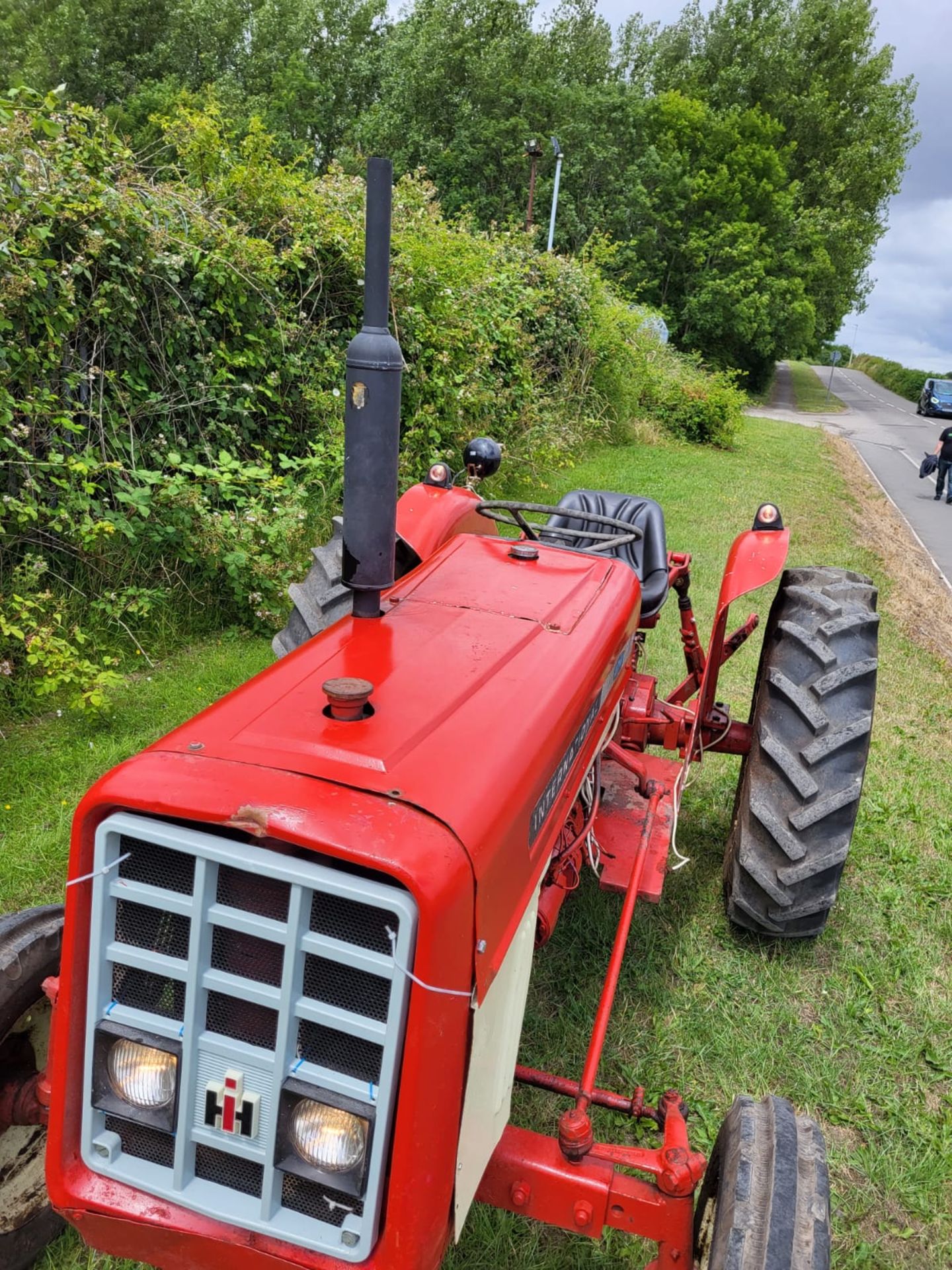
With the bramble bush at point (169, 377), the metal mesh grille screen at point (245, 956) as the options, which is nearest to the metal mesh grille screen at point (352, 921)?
the metal mesh grille screen at point (245, 956)

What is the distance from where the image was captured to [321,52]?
35906 millimetres

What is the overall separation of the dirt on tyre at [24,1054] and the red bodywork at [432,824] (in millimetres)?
465

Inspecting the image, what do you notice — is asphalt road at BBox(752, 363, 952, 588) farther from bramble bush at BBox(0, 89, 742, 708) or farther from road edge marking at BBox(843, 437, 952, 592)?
bramble bush at BBox(0, 89, 742, 708)

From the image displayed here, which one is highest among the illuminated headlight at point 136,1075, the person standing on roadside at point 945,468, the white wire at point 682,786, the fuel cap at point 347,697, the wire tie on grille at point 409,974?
the fuel cap at point 347,697

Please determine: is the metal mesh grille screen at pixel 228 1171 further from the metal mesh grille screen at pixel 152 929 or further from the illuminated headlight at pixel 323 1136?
the metal mesh grille screen at pixel 152 929

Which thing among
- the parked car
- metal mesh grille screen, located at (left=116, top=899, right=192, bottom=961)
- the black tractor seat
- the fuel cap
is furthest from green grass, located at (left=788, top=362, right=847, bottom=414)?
metal mesh grille screen, located at (left=116, top=899, right=192, bottom=961)

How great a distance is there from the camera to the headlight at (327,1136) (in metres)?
1.42

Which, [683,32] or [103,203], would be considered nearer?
[103,203]

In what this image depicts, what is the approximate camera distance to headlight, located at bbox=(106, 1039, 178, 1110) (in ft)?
4.94

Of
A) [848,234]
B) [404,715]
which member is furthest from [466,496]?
[848,234]

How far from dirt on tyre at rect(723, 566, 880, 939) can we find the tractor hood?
0.71 meters

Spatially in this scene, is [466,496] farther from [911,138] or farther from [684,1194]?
[911,138]

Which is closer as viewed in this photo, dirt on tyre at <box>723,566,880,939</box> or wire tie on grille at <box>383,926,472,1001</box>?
wire tie on grille at <box>383,926,472,1001</box>

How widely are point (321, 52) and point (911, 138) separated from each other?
23525mm
